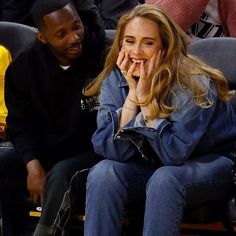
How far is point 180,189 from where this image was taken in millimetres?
2512

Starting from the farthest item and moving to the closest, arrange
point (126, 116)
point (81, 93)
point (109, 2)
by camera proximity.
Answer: point (109, 2), point (81, 93), point (126, 116)

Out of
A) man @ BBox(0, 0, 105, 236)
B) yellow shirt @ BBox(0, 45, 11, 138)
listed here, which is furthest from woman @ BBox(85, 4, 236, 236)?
yellow shirt @ BBox(0, 45, 11, 138)

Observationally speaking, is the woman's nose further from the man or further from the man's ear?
the man's ear

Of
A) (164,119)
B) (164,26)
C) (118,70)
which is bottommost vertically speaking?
(164,119)

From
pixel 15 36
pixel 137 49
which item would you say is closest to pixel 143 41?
pixel 137 49

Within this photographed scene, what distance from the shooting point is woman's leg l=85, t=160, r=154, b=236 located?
2516 mm

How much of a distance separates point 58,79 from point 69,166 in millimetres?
431

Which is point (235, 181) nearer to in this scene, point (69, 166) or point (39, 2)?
point (69, 166)

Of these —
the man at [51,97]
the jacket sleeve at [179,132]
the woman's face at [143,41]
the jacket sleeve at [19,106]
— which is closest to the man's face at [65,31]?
the man at [51,97]

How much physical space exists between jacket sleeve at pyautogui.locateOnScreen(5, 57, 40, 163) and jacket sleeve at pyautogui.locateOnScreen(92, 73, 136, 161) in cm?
41

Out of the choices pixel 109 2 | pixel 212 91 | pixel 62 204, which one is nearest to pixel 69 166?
pixel 62 204

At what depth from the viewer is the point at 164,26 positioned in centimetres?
272

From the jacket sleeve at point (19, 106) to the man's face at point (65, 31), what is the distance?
0.61 feet

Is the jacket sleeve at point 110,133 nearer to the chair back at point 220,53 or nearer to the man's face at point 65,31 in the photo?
the man's face at point 65,31
